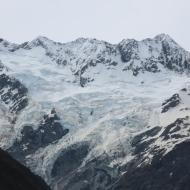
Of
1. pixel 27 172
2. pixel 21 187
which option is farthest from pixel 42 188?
pixel 21 187

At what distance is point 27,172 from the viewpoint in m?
145

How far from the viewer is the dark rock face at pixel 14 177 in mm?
124244

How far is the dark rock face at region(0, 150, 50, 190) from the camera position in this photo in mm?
124244

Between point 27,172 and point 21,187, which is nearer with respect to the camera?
point 21,187

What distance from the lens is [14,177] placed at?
130375 mm

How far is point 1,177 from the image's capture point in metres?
125

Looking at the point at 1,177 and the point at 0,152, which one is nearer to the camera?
the point at 1,177

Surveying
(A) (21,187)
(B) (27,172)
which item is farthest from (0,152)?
(A) (21,187)

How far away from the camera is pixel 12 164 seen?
14088cm

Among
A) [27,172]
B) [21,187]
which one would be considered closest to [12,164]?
[27,172]

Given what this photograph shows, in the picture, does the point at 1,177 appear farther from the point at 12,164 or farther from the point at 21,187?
the point at 12,164

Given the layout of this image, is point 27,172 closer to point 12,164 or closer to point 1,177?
point 12,164

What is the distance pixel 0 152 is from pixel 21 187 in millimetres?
19920

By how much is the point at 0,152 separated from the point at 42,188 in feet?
32.2
